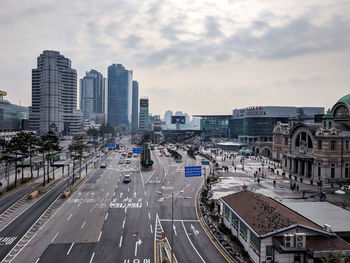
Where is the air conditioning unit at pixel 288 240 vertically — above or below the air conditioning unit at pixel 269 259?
above

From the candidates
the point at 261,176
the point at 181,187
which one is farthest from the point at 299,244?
the point at 261,176

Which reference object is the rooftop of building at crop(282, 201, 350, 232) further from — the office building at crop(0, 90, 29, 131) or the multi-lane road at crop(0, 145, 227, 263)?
the office building at crop(0, 90, 29, 131)

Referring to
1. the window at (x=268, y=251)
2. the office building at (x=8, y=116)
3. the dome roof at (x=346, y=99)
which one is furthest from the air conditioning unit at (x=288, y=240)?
the office building at (x=8, y=116)

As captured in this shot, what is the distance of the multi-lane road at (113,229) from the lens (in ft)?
96.1

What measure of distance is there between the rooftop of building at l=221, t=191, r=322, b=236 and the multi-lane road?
17.1 ft

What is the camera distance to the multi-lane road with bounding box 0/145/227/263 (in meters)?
29.3

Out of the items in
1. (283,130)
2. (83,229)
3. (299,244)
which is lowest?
(83,229)

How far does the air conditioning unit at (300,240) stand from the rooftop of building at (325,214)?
5.82 m

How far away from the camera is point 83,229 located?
3638 centimetres

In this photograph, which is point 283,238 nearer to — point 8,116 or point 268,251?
point 268,251

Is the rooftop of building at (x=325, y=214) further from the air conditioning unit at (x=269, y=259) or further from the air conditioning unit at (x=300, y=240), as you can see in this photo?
the air conditioning unit at (x=269, y=259)

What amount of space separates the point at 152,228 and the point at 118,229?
468cm

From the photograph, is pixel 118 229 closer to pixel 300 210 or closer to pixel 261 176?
pixel 300 210

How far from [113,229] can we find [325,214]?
2781 cm
